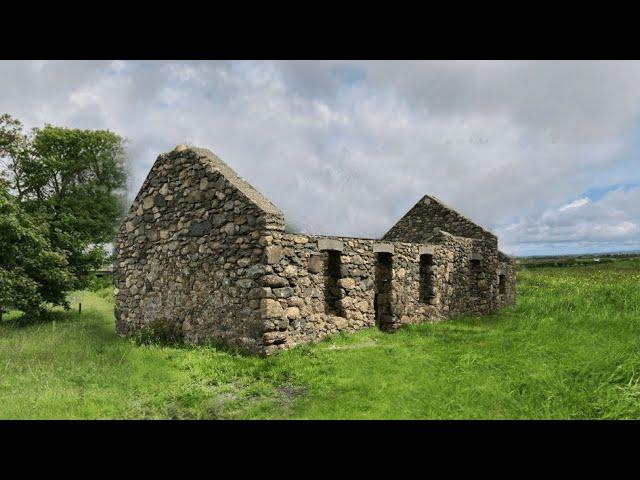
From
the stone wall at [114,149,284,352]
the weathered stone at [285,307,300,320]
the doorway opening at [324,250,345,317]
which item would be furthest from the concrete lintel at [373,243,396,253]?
the stone wall at [114,149,284,352]

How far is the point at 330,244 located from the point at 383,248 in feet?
7.03

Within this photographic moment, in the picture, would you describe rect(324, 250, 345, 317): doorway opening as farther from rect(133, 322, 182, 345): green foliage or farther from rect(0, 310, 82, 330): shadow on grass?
rect(0, 310, 82, 330): shadow on grass

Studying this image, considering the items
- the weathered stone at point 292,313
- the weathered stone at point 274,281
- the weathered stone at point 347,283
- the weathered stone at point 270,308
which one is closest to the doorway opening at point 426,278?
the weathered stone at point 347,283

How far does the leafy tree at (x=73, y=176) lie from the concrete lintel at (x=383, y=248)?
1289 centimetres

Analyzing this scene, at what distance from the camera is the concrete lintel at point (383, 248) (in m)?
11.3

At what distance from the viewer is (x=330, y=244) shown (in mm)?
9945

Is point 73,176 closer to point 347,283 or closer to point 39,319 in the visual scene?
point 39,319

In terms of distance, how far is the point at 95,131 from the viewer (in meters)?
24.0

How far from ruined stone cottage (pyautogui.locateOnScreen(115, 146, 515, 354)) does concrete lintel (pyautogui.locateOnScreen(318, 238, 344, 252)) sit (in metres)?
0.03

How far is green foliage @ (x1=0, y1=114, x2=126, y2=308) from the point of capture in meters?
21.2

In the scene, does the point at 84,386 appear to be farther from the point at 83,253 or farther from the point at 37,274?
the point at 83,253

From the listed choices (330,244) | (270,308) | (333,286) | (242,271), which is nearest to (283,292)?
(270,308)

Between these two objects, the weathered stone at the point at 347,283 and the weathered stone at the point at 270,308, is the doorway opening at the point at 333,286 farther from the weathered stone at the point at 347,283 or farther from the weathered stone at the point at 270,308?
the weathered stone at the point at 270,308

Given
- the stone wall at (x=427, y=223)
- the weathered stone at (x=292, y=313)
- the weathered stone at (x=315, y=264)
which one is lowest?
the weathered stone at (x=292, y=313)
